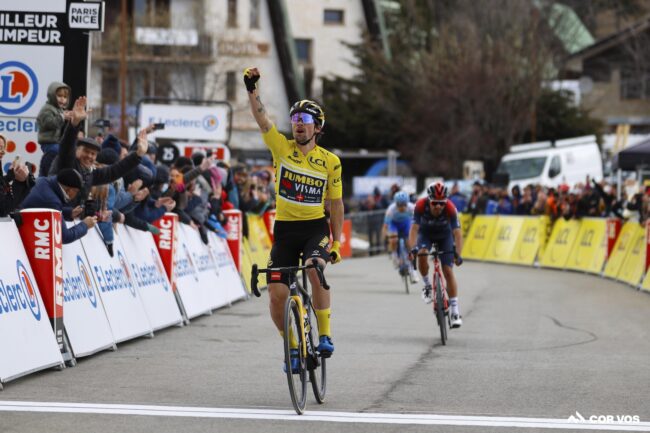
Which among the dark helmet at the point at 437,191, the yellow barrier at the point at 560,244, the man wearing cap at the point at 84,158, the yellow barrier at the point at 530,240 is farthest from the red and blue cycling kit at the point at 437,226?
the yellow barrier at the point at 530,240

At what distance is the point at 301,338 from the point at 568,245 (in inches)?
983

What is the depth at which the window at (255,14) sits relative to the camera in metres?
64.9

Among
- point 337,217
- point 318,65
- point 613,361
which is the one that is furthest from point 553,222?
point 318,65

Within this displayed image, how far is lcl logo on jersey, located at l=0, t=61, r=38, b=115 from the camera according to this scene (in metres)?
16.3

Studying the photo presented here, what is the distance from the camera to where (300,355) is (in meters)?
9.80

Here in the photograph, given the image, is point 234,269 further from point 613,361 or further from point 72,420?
point 72,420

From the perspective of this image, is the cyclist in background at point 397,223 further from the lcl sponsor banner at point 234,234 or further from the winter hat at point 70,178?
the winter hat at point 70,178

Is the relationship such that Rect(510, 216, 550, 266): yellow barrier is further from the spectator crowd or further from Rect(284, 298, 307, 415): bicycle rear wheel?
Rect(284, 298, 307, 415): bicycle rear wheel

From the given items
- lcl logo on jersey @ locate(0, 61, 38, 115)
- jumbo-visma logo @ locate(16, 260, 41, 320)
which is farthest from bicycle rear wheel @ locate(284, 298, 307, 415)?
lcl logo on jersey @ locate(0, 61, 38, 115)

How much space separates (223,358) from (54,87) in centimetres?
328

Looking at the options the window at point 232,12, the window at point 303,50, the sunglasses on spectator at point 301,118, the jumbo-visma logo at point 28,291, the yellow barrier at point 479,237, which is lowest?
the yellow barrier at point 479,237

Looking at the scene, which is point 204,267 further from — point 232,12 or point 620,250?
point 232,12

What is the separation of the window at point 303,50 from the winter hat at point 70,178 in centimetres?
5942

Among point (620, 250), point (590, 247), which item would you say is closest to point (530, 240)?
point (590, 247)
